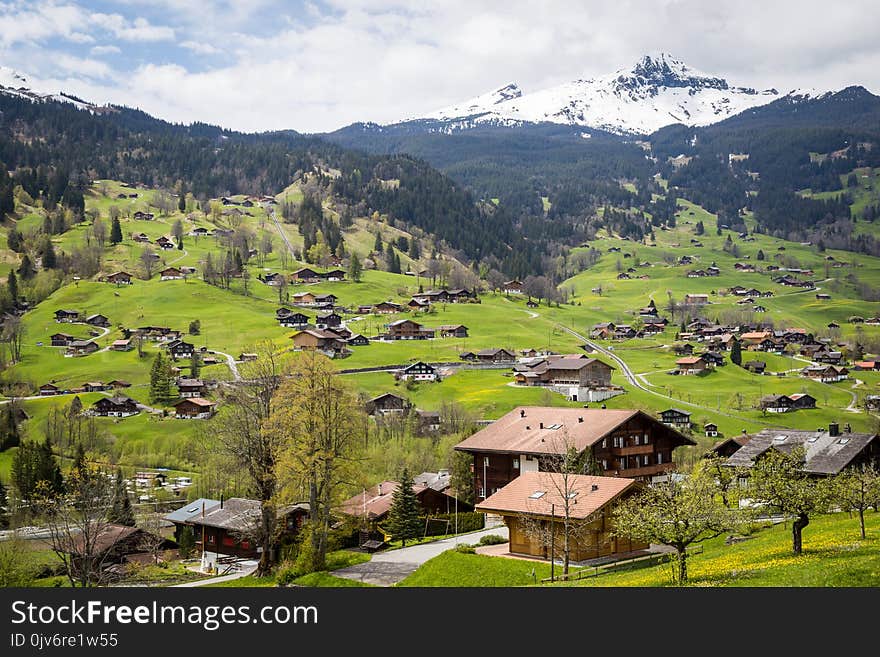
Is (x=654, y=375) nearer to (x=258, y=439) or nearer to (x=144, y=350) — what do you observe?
(x=144, y=350)

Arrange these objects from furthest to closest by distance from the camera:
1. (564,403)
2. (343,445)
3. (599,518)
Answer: (564,403), (343,445), (599,518)

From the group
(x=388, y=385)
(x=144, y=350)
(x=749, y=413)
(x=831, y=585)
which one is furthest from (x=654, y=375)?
(x=831, y=585)

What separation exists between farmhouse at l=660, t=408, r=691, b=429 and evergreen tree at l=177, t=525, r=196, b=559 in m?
73.5

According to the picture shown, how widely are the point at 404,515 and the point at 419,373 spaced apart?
3603 inches

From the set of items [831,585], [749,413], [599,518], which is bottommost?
[749,413]

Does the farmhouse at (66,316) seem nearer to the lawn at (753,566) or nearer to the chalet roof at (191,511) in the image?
the chalet roof at (191,511)

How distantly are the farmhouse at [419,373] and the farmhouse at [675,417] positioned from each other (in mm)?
41040

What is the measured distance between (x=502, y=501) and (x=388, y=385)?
97723mm

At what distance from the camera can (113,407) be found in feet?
427

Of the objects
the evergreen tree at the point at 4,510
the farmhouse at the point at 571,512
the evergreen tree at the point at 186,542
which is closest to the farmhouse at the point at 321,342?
the evergreen tree at the point at 4,510

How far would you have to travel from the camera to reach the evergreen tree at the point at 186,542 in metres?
77.0

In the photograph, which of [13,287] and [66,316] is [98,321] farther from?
[13,287]
